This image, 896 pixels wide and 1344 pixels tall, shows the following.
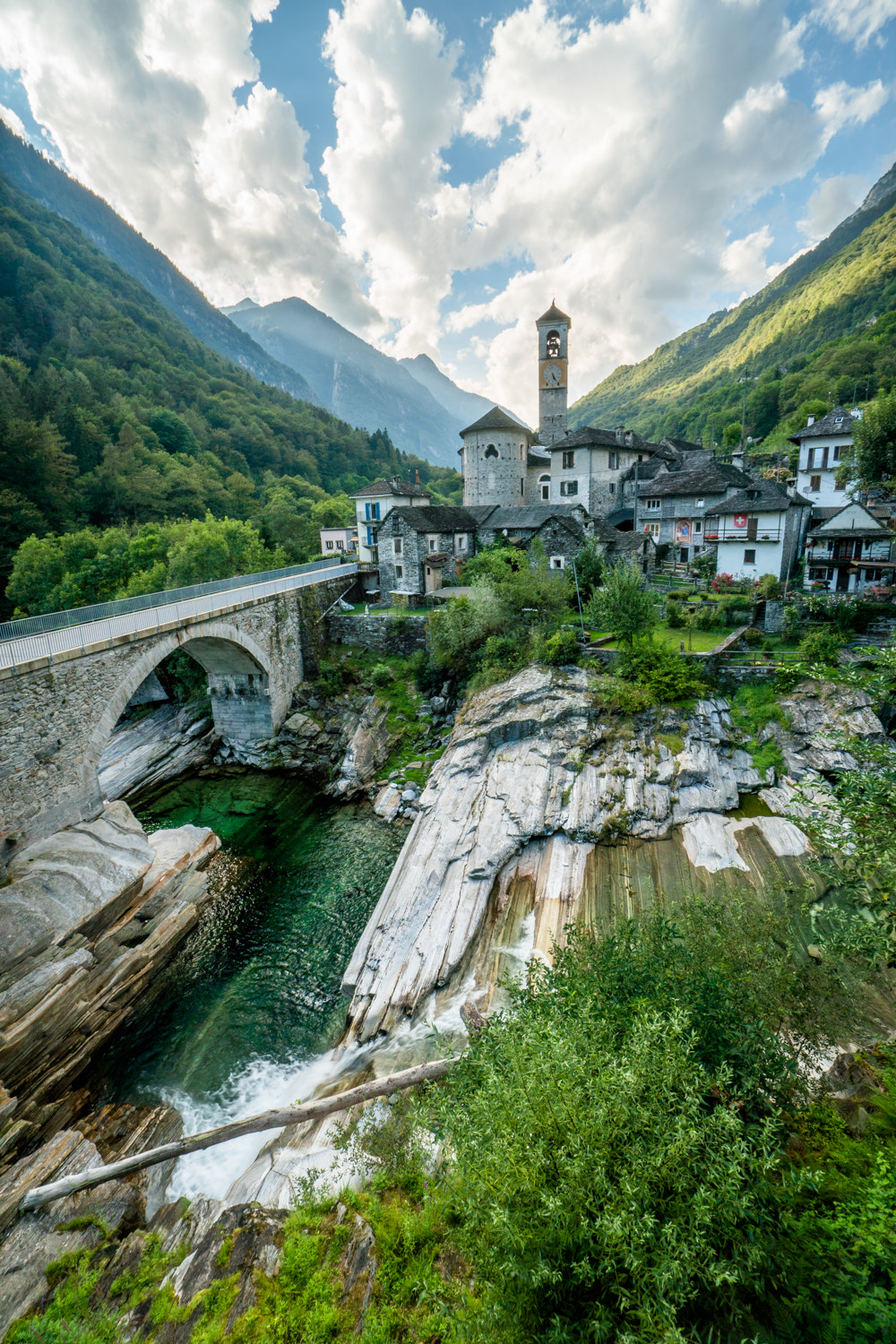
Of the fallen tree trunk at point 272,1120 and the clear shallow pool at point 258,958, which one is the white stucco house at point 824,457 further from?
the fallen tree trunk at point 272,1120

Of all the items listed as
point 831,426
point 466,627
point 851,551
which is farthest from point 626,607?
point 831,426

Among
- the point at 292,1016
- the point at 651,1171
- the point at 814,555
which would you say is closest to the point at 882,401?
the point at 814,555

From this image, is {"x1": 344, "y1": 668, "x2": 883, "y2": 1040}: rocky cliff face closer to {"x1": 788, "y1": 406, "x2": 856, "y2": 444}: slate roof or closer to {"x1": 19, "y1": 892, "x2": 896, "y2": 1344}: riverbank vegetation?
{"x1": 19, "y1": 892, "x2": 896, "y2": 1344}: riverbank vegetation

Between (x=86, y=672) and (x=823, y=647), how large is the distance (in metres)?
27.0

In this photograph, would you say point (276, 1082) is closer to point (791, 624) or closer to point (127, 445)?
point (791, 624)

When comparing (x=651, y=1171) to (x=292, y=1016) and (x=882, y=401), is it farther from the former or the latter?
(x=882, y=401)

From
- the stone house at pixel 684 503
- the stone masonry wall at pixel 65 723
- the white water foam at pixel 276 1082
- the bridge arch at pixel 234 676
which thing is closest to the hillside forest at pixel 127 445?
the bridge arch at pixel 234 676

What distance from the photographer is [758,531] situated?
95.8 ft

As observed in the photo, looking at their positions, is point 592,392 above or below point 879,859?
above

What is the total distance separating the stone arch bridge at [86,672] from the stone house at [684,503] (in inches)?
1035

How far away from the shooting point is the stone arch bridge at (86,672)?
15117 mm

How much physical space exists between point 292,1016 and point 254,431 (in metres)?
80.5

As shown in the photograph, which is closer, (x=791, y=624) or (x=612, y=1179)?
(x=612, y=1179)

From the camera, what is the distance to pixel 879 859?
26.0 feet
